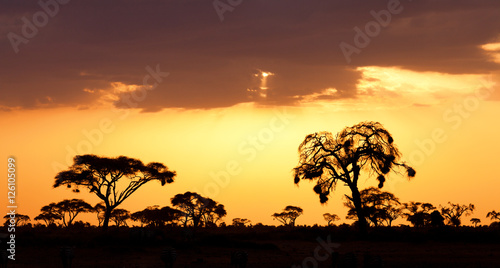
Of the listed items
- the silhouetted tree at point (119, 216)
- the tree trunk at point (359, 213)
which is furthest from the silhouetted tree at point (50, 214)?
the tree trunk at point (359, 213)

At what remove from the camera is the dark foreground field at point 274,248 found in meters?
45.8

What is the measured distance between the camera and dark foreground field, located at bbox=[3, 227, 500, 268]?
45844 millimetres

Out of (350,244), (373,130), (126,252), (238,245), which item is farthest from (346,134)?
(126,252)

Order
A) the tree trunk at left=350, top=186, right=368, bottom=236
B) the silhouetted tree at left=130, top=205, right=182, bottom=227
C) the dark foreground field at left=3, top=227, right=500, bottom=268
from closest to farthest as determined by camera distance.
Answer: the dark foreground field at left=3, top=227, right=500, bottom=268, the tree trunk at left=350, top=186, right=368, bottom=236, the silhouetted tree at left=130, top=205, right=182, bottom=227

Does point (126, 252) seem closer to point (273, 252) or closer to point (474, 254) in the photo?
point (273, 252)

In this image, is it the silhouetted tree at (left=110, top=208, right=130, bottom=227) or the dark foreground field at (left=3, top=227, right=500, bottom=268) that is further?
the silhouetted tree at (left=110, top=208, right=130, bottom=227)

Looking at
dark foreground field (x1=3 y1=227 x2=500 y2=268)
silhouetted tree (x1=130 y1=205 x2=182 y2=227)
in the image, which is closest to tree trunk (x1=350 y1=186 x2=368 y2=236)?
dark foreground field (x1=3 y1=227 x2=500 y2=268)

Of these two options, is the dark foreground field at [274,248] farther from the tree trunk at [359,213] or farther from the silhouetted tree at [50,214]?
the silhouetted tree at [50,214]

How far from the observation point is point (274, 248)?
54.8 m

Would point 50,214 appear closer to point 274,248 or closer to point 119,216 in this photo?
point 119,216

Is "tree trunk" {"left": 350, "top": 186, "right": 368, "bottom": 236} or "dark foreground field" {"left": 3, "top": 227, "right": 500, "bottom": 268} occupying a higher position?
"tree trunk" {"left": 350, "top": 186, "right": 368, "bottom": 236}

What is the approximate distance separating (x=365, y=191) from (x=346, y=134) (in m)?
39.2

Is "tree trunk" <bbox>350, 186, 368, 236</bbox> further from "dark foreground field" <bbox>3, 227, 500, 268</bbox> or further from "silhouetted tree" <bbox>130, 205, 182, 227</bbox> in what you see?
"silhouetted tree" <bbox>130, 205, 182, 227</bbox>

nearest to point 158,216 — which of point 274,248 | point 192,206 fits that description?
point 192,206
